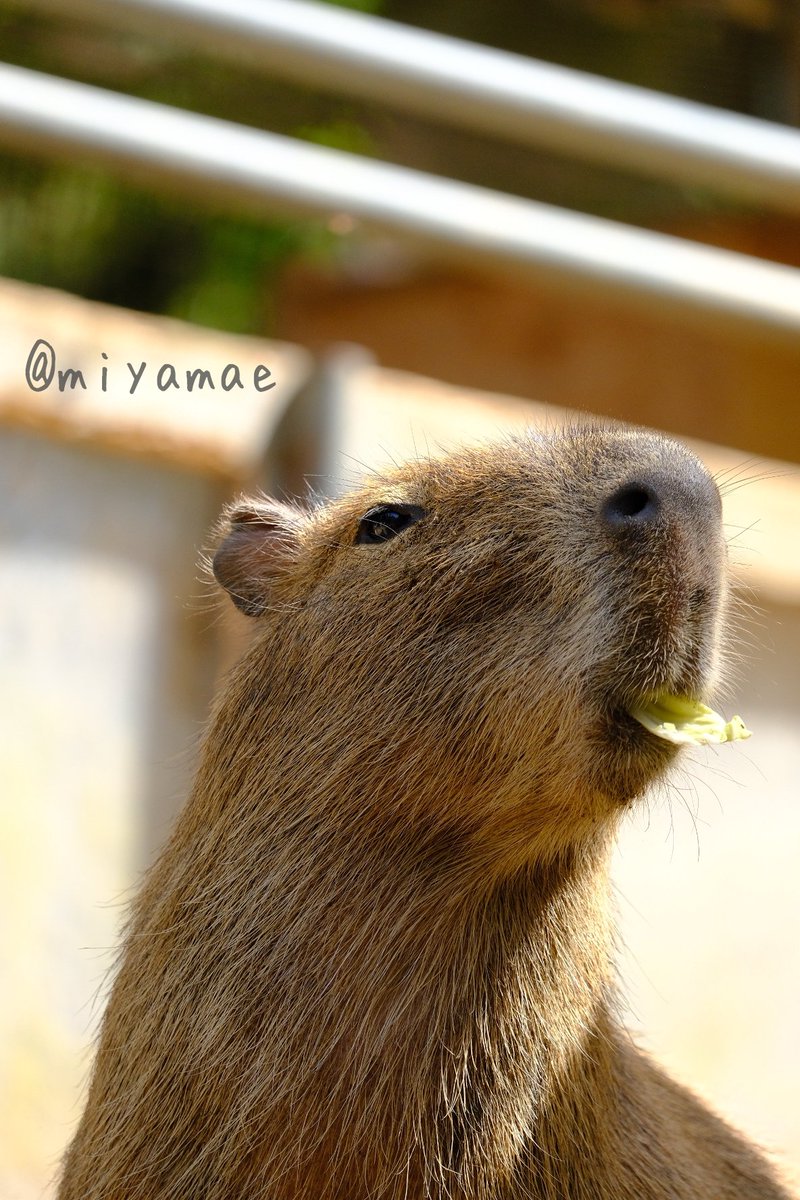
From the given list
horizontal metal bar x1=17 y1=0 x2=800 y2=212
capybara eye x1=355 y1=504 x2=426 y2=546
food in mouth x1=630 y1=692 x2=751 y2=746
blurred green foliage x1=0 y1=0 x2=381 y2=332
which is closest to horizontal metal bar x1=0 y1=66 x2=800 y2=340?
horizontal metal bar x1=17 y1=0 x2=800 y2=212

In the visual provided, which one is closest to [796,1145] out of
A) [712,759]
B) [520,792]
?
[712,759]

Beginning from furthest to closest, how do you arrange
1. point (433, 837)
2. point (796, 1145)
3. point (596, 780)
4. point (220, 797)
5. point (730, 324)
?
point (796, 1145) → point (730, 324) → point (220, 797) → point (433, 837) → point (596, 780)

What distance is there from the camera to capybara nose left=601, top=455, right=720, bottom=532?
2596 millimetres

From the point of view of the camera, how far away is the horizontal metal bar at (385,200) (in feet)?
18.6

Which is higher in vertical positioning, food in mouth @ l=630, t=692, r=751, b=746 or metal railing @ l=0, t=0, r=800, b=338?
metal railing @ l=0, t=0, r=800, b=338

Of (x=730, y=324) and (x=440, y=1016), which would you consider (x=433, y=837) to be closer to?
(x=440, y=1016)

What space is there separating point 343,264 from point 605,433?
45.3 feet

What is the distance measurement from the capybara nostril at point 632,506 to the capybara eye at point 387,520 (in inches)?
21.0

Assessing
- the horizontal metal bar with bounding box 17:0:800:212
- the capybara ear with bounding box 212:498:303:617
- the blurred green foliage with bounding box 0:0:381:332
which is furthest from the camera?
the blurred green foliage with bounding box 0:0:381:332

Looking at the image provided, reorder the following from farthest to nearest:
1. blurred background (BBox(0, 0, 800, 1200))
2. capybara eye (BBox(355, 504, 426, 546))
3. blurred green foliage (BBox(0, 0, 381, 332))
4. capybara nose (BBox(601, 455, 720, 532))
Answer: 1. blurred green foliage (BBox(0, 0, 381, 332))
2. blurred background (BBox(0, 0, 800, 1200))
3. capybara eye (BBox(355, 504, 426, 546))
4. capybara nose (BBox(601, 455, 720, 532))

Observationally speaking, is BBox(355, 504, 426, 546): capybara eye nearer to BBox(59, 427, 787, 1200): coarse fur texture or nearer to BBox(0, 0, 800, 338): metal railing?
BBox(59, 427, 787, 1200): coarse fur texture

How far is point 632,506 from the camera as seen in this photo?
2652mm

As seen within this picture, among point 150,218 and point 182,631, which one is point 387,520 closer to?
point 182,631

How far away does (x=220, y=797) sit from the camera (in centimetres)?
329
